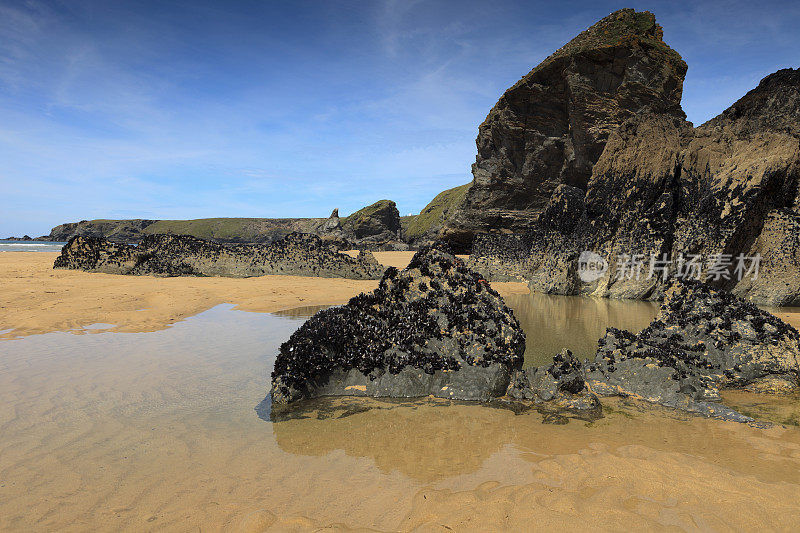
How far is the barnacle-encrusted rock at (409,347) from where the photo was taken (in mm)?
4223

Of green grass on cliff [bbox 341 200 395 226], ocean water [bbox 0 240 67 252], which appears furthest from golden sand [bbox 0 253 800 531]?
green grass on cliff [bbox 341 200 395 226]

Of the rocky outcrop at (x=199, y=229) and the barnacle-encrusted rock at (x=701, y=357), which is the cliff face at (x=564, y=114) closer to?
the barnacle-encrusted rock at (x=701, y=357)

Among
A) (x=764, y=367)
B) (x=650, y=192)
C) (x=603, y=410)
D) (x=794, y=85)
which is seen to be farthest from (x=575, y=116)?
(x=603, y=410)

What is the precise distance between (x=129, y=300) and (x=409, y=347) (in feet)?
27.1

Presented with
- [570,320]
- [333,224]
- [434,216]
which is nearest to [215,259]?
[570,320]

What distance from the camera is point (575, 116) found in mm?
20500

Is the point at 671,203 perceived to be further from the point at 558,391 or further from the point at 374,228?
the point at 374,228

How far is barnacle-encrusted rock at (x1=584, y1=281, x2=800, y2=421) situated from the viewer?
416 centimetres

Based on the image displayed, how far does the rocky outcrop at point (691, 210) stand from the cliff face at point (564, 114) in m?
5.66

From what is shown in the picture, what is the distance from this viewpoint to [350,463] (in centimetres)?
284

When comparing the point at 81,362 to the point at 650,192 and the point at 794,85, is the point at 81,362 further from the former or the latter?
the point at 794,85

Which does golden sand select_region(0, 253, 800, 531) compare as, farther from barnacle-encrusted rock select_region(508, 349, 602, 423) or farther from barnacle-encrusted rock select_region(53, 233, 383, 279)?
barnacle-encrusted rock select_region(53, 233, 383, 279)

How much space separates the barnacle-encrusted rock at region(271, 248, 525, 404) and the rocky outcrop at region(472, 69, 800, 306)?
8013 millimetres

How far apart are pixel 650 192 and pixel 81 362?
44.7 ft
